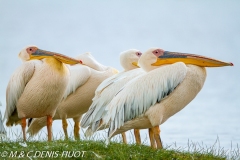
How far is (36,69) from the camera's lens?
10.2 meters

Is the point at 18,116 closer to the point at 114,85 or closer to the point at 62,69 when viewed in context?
the point at 62,69

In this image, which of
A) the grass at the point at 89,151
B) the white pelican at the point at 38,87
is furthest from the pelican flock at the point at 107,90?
the grass at the point at 89,151

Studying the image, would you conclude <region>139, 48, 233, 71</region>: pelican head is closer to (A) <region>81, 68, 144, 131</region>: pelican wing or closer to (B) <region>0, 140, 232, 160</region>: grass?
(A) <region>81, 68, 144, 131</region>: pelican wing

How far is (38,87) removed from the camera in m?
10.0

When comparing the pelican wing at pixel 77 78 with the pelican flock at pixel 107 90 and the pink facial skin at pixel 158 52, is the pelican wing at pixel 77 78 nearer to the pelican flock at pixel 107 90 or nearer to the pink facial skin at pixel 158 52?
the pelican flock at pixel 107 90

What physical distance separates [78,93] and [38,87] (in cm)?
171

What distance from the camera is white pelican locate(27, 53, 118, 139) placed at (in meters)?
11.6

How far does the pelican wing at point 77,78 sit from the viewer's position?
11539 mm

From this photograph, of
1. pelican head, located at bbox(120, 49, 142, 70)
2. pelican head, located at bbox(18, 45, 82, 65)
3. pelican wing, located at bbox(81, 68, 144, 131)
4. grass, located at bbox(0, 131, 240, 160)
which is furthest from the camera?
pelican head, located at bbox(120, 49, 142, 70)

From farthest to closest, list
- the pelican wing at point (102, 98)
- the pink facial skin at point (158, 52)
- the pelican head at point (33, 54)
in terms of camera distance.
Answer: the pelican head at point (33, 54) < the pelican wing at point (102, 98) < the pink facial skin at point (158, 52)

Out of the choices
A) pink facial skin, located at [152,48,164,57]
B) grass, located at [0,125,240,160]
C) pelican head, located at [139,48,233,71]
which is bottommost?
grass, located at [0,125,240,160]

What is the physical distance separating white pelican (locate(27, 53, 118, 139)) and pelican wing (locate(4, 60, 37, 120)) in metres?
1.35

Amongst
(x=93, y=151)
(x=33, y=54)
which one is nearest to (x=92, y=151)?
(x=93, y=151)

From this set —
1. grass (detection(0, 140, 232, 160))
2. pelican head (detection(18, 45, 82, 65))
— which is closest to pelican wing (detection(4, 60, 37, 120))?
pelican head (detection(18, 45, 82, 65))
